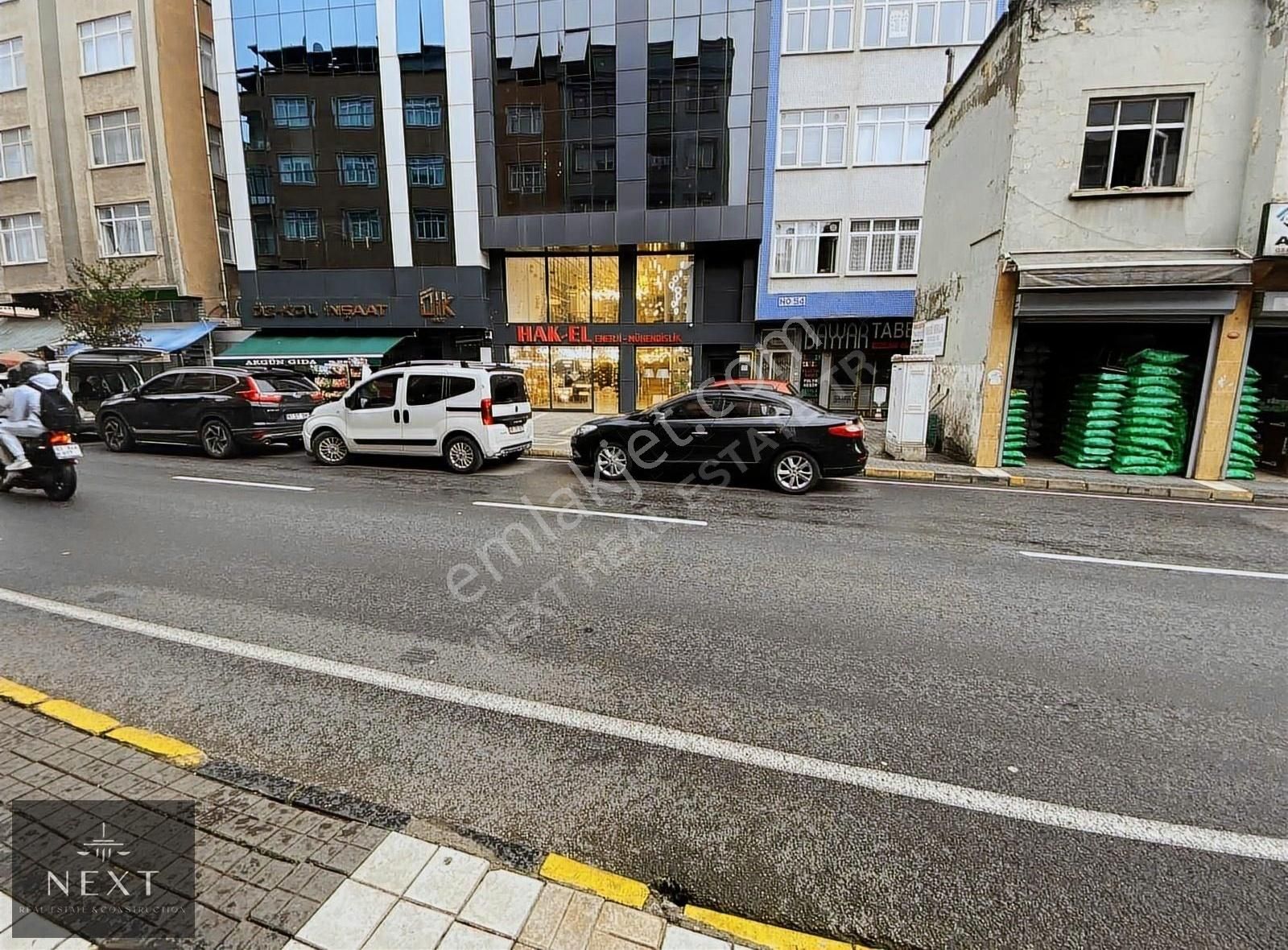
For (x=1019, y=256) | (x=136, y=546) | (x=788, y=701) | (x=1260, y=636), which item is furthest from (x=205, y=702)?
(x=1019, y=256)

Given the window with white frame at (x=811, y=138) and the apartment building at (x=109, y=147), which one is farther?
the apartment building at (x=109, y=147)

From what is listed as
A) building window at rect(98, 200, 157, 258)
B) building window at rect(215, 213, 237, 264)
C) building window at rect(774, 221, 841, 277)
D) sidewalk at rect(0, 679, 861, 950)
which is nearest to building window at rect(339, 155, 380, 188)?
building window at rect(215, 213, 237, 264)

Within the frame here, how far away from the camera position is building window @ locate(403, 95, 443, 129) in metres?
21.6

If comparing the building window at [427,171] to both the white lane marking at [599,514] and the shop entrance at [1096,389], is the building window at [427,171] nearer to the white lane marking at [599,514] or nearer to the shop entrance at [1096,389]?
the white lane marking at [599,514]

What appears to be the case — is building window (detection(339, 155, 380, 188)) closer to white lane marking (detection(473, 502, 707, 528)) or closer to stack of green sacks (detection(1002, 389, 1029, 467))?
white lane marking (detection(473, 502, 707, 528))

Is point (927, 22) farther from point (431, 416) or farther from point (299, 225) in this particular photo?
point (299, 225)

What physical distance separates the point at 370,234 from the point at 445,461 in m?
16.1

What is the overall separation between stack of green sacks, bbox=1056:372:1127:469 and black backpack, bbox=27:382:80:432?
1626 cm

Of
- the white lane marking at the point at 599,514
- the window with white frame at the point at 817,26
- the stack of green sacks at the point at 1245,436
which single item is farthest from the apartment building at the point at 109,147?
the stack of green sacks at the point at 1245,436

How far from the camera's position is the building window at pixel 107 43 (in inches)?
872

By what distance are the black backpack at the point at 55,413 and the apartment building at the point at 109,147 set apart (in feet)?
54.6

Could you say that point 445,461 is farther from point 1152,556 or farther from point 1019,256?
point 1019,256

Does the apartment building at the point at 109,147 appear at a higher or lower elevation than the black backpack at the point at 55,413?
higher

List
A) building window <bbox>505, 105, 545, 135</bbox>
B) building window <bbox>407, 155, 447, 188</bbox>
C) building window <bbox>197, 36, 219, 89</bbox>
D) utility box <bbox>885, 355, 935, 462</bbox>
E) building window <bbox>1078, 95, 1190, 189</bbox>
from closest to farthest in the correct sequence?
building window <bbox>1078, 95, 1190, 189</bbox> → utility box <bbox>885, 355, 935, 462</bbox> → building window <bbox>505, 105, 545, 135</bbox> → building window <bbox>407, 155, 447, 188</bbox> → building window <bbox>197, 36, 219, 89</bbox>
